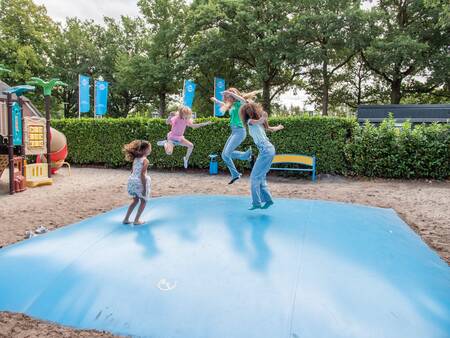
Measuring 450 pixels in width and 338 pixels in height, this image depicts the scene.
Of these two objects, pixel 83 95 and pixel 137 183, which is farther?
pixel 83 95

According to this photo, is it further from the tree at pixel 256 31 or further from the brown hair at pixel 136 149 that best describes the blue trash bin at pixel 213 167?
the tree at pixel 256 31

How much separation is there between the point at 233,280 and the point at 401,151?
32.1 ft

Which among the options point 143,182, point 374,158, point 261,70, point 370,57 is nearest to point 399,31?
point 370,57

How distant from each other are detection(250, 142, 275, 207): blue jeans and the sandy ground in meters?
2.66

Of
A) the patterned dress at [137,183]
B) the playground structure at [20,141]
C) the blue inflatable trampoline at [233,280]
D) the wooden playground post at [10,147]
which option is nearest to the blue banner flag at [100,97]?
the playground structure at [20,141]

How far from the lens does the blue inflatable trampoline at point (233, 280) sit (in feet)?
10.5

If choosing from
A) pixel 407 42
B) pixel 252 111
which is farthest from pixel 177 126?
pixel 407 42

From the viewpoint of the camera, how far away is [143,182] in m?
5.77

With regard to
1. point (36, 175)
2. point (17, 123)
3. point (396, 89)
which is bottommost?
point (36, 175)

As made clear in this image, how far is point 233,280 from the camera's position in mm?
3771

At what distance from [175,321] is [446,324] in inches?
92.0

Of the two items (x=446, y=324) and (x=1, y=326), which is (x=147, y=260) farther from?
(x=446, y=324)

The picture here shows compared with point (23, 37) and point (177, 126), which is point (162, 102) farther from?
point (177, 126)

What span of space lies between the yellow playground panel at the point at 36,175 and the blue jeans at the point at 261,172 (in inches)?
324
